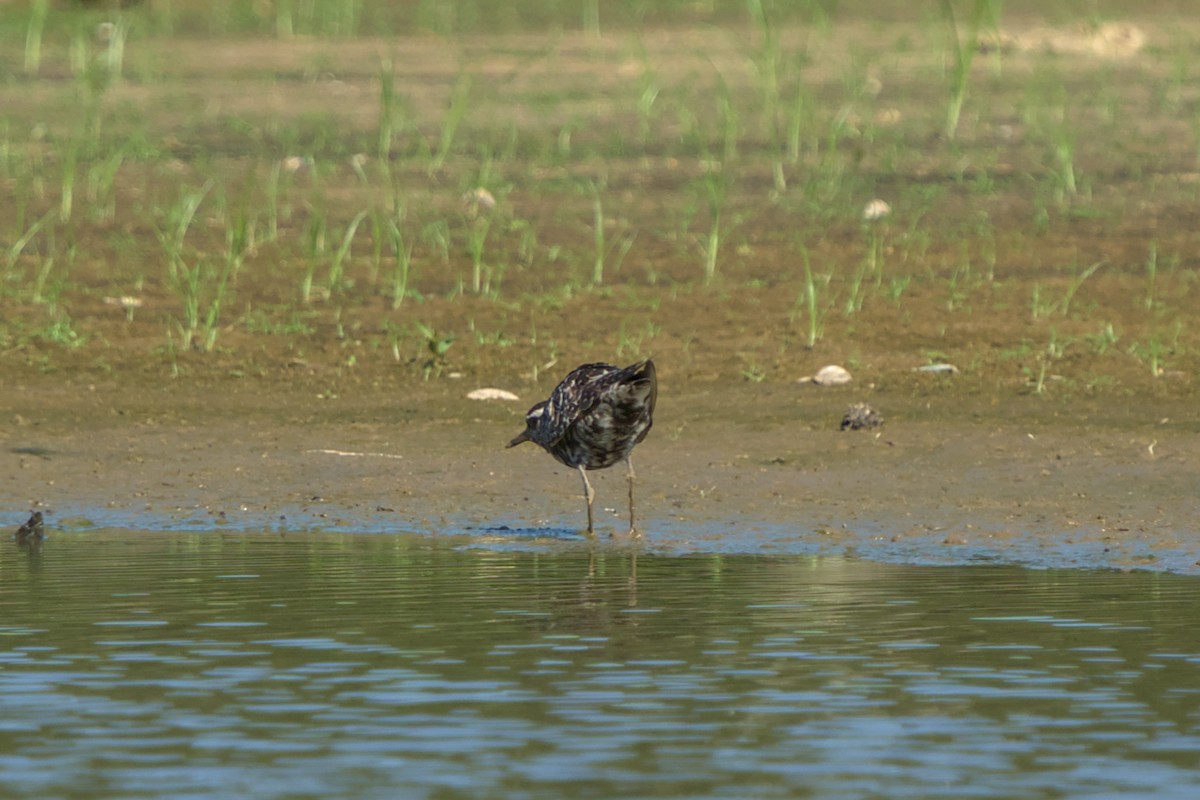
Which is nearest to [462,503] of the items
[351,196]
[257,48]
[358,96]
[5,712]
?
[5,712]

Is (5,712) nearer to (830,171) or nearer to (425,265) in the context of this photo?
(425,265)

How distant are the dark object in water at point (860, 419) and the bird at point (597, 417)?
171 centimetres

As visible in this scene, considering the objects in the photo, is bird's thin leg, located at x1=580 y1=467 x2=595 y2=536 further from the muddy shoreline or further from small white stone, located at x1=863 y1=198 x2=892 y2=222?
small white stone, located at x1=863 y1=198 x2=892 y2=222

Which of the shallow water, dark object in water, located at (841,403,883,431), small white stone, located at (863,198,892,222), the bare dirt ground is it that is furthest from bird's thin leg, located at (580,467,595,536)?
small white stone, located at (863,198,892,222)

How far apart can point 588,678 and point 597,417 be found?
278cm

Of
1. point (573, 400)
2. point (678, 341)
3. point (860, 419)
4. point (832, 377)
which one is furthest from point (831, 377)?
point (573, 400)

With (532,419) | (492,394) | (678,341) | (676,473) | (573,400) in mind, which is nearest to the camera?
(573,400)

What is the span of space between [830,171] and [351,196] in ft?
10.8

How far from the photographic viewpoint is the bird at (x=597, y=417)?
8.74 m

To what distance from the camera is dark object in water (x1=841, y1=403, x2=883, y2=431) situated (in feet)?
34.7

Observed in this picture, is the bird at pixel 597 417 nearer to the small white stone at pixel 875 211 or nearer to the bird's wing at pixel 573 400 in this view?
the bird's wing at pixel 573 400

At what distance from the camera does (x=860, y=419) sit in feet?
34.7

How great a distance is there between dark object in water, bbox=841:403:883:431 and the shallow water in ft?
7.38

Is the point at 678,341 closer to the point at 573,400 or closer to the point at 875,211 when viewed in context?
the point at 875,211
